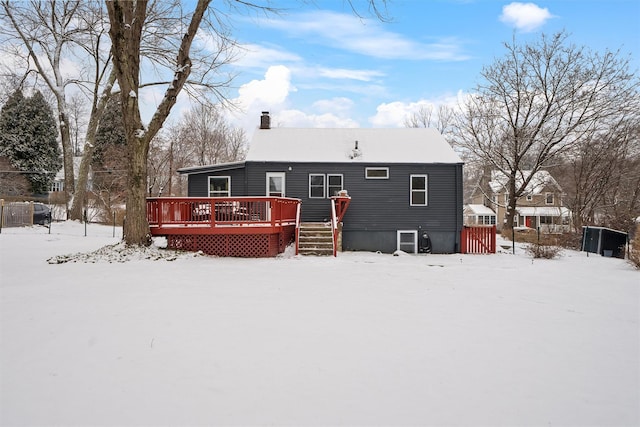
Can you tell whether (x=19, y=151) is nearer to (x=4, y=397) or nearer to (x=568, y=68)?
(x=4, y=397)

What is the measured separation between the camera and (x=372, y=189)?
1572 centimetres

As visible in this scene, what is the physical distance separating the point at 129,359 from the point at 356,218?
42.0 ft

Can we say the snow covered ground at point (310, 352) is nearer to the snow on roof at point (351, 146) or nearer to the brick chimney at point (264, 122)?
the snow on roof at point (351, 146)

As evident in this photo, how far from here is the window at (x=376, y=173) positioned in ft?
51.5

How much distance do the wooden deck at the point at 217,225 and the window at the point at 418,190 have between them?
6.98 m

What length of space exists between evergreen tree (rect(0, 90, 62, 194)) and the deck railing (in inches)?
1071

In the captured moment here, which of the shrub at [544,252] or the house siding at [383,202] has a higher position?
the house siding at [383,202]

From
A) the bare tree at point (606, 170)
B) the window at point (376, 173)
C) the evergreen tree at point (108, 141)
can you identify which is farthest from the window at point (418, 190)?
the evergreen tree at point (108, 141)

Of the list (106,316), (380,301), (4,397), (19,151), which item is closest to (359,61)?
(380,301)

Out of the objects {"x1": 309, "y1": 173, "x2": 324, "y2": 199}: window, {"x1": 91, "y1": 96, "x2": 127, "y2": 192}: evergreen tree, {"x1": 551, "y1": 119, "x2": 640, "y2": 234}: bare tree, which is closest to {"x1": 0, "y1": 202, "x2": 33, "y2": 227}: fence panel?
{"x1": 91, "y1": 96, "x2": 127, "y2": 192}: evergreen tree

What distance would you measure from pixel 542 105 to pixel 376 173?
1276 cm

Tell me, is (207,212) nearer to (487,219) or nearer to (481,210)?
(481,210)

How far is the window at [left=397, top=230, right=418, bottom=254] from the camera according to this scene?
1577 centimetres

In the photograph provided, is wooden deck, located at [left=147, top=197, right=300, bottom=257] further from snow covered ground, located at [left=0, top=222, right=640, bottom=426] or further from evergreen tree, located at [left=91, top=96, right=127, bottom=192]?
evergreen tree, located at [left=91, top=96, right=127, bottom=192]
